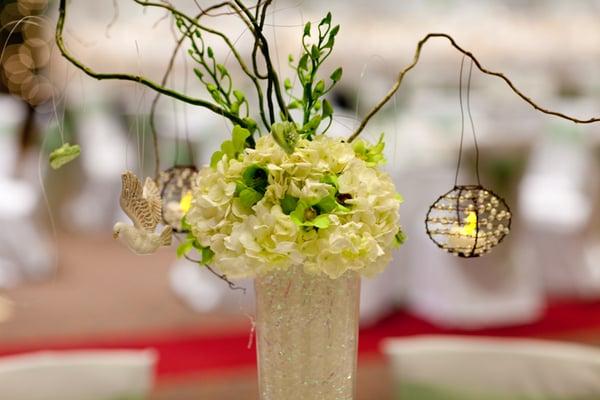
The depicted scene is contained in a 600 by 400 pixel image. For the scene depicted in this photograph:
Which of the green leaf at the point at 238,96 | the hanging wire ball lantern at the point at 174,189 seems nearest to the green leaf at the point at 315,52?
the green leaf at the point at 238,96

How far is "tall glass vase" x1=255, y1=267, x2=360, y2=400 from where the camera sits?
0.96 metres

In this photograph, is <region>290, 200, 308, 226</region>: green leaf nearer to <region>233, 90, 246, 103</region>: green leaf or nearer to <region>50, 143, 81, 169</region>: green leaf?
<region>233, 90, 246, 103</region>: green leaf

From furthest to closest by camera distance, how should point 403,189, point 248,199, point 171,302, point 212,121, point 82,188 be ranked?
point 82,188
point 212,121
point 171,302
point 403,189
point 248,199

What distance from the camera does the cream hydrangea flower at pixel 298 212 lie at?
89 centimetres

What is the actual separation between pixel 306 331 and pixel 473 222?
264 millimetres

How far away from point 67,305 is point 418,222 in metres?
1.55

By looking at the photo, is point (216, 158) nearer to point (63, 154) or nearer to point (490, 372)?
point (63, 154)

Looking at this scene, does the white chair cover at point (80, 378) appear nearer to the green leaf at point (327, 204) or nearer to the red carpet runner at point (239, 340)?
the green leaf at point (327, 204)

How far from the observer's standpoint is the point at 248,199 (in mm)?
921

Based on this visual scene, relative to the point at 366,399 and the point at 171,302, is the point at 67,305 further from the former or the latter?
the point at 366,399

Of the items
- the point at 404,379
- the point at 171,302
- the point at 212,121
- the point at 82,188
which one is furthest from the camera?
the point at 82,188

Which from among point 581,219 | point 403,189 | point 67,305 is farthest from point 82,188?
point 581,219

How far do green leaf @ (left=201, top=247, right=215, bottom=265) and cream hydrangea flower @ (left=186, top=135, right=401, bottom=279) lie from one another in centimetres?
1

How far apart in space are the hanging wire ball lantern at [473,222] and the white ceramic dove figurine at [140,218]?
0.34 metres
